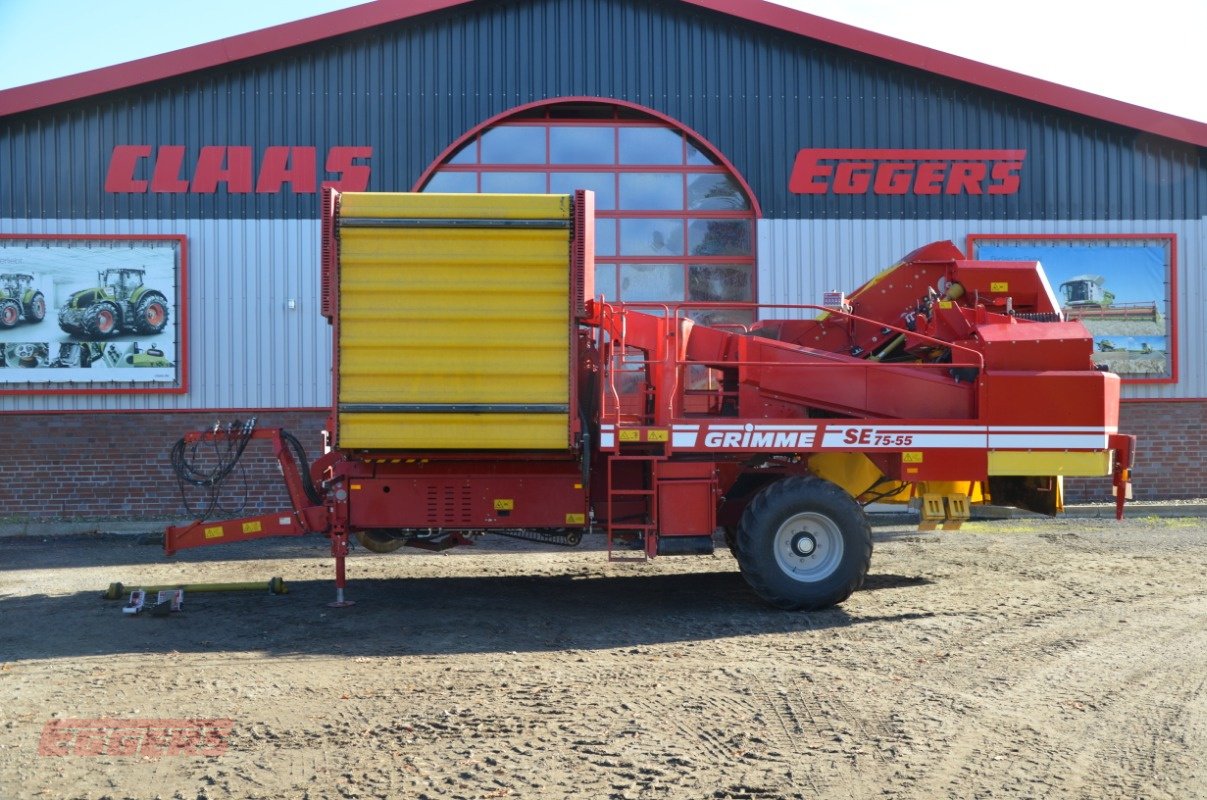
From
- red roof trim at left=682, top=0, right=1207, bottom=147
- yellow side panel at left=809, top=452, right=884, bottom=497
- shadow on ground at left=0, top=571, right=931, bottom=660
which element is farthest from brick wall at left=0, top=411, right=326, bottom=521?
red roof trim at left=682, top=0, right=1207, bottom=147

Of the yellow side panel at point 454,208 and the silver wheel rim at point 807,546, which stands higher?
the yellow side panel at point 454,208

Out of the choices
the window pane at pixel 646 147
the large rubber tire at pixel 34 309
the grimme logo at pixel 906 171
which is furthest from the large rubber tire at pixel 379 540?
the grimme logo at pixel 906 171

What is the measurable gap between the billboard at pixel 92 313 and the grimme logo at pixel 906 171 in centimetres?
939

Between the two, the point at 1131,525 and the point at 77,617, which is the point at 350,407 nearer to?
the point at 77,617

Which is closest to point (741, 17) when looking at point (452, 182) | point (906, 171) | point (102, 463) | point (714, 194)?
point (714, 194)

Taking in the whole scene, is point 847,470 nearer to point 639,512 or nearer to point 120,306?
point 639,512

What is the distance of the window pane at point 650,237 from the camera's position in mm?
16938

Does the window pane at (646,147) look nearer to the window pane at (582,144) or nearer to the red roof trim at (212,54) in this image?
the window pane at (582,144)

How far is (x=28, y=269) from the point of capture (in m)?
16.2

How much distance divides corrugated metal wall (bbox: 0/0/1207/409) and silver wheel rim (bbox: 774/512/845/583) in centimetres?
789

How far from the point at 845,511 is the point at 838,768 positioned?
425cm

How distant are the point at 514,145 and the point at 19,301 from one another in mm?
7487

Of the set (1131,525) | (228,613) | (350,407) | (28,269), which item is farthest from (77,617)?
(1131,525)

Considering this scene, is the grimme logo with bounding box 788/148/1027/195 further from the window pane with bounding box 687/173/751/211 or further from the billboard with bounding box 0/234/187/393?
the billboard with bounding box 0/234/187/393
